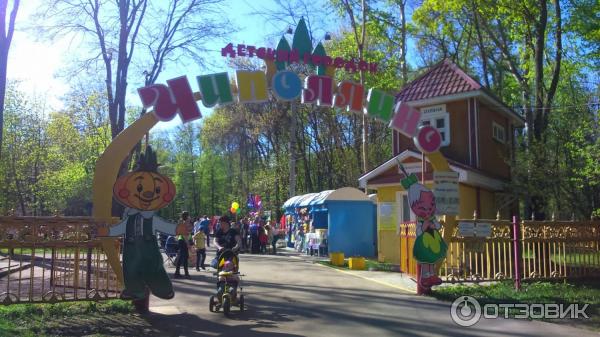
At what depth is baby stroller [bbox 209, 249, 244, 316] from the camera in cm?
942

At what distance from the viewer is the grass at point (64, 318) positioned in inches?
315

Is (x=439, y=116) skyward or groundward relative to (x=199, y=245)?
skyward

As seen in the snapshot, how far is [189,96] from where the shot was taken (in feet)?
31.6

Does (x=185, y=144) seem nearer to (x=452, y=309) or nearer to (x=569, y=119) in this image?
(x=569, y=119)

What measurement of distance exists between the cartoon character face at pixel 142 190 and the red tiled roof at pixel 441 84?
13.3 meters

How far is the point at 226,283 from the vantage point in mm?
9477

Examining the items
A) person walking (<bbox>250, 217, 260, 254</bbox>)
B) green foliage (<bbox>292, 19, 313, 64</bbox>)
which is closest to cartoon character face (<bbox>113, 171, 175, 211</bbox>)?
green foliage (<bbox>292, 19, 313, 64</bbox>)

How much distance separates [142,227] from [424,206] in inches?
231

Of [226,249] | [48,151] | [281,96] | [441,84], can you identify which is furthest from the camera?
[48,151]

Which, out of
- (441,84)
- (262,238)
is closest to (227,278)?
(441,84)

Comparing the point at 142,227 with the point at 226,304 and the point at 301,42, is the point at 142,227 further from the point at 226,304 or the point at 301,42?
the point at 301,42

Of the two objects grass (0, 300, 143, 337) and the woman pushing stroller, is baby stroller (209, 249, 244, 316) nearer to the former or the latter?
A: the woman pushing stroller

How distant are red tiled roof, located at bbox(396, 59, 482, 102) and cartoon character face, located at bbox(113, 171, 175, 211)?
1329 centimetres

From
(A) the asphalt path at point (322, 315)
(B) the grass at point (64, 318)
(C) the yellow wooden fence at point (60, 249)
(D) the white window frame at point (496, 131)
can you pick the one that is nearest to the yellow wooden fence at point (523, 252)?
(A) the asphalt path at point (322, 315)
